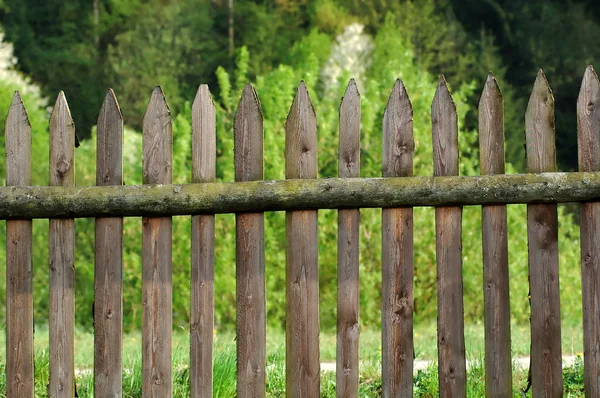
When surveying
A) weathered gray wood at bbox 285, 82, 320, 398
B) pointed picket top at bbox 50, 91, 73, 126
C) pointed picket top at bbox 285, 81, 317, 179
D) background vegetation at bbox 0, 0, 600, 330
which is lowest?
weathered gray wood at bbox 285, 82, 320, 398

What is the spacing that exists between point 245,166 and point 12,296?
1164 millimetres

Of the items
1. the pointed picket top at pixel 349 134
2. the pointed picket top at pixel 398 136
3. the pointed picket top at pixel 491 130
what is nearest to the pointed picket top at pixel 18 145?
the pointed picket top at pixel 349 134

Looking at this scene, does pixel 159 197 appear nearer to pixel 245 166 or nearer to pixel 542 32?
pixel 245 166

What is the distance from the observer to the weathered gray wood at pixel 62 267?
12.6 ft

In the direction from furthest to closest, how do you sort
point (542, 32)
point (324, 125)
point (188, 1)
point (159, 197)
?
point (188, 1) < point (542, 32) < point (324, 125) < point (159, 197)

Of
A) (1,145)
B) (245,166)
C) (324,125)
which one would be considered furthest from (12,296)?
(1,145)

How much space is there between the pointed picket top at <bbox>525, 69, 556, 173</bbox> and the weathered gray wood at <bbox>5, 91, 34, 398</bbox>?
2138mm

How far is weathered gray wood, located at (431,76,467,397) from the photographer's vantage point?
373cm

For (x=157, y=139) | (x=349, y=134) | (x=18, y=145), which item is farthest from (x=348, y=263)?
(x=18, y=145)

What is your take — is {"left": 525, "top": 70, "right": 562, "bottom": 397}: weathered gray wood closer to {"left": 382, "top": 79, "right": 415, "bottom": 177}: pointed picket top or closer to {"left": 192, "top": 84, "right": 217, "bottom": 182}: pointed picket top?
{"left": 382, "top": 79, "right": 415, "bottom": 177}: pointed picket top

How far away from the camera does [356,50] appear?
27.4 metres

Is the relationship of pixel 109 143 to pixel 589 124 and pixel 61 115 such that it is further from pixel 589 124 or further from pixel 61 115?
pixel 589 124

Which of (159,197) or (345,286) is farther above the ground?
(159,197)

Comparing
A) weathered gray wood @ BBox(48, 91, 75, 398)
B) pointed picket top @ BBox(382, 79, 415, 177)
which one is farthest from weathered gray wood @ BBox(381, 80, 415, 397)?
weathered gray wood @ BBox(48, 91, 75, 398)
